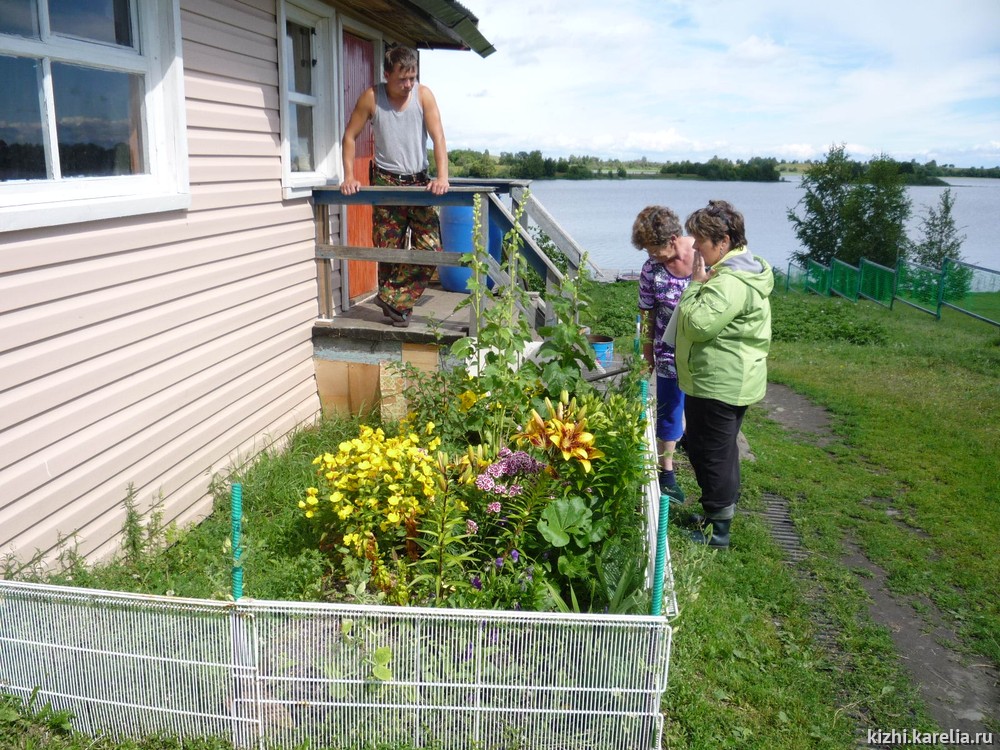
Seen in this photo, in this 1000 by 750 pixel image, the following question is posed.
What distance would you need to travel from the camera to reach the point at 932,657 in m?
3.42

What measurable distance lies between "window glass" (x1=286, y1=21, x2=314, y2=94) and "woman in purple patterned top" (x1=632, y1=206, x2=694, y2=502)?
2.70m

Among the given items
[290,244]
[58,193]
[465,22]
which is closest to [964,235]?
[465,22]

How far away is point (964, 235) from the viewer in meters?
31.2

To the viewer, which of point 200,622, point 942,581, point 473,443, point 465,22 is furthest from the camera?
point 465,22

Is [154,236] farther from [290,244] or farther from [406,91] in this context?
[406,91]

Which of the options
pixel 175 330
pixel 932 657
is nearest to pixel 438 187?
pixel 175 330

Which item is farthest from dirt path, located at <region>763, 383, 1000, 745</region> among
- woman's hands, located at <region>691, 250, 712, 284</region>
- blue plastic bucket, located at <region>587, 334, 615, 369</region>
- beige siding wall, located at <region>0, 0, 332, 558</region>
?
beige siding wall, located at <region>0, 0, 332, 558</region>

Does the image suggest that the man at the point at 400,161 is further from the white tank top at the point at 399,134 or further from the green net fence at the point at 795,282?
the green net fence at the point at 795,282

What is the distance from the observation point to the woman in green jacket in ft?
12.7

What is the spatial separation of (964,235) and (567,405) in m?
33.3

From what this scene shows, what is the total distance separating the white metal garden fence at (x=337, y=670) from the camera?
8.13ft

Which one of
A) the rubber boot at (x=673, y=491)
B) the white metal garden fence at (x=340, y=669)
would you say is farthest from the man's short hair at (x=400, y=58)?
the white metal garden fence at (x=340, y=669)

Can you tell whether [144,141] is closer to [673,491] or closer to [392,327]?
[392,327]

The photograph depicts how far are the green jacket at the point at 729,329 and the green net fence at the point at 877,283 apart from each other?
54.8 feet
